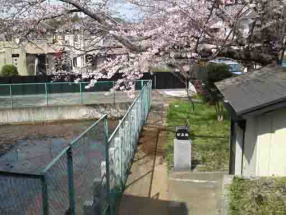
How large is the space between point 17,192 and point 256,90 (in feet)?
16.3

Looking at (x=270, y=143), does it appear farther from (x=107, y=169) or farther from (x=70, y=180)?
(x=70, y=180)

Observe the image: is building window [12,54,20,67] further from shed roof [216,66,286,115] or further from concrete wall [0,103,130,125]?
shed roof [216,66,286,115]

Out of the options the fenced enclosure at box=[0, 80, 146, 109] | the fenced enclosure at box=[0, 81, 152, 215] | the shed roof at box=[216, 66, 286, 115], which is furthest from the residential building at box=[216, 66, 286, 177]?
the fenced enclosure at box=[0, 80, 146, 109]

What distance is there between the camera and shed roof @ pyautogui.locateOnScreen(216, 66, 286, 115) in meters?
6.77

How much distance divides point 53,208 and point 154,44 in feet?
18.1

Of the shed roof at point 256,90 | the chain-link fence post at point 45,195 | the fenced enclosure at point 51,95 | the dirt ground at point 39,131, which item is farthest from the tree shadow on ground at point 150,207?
the fenced enclosure at point 51,95

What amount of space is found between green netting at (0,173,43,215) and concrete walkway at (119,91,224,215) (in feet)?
11.5

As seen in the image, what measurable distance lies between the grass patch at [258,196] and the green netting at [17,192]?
299 centimetres

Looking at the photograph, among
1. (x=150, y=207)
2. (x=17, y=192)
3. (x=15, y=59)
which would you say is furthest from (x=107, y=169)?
(x=15, y=59)

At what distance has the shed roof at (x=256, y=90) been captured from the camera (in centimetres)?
677

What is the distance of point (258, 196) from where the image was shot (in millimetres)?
6309

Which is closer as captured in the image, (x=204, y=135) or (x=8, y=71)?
(x=204, y=135)

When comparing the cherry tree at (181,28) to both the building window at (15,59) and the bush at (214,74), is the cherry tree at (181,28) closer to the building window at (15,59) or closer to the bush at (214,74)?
the bush at (214,74)

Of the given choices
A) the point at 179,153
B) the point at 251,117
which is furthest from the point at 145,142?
the point at 251,117
